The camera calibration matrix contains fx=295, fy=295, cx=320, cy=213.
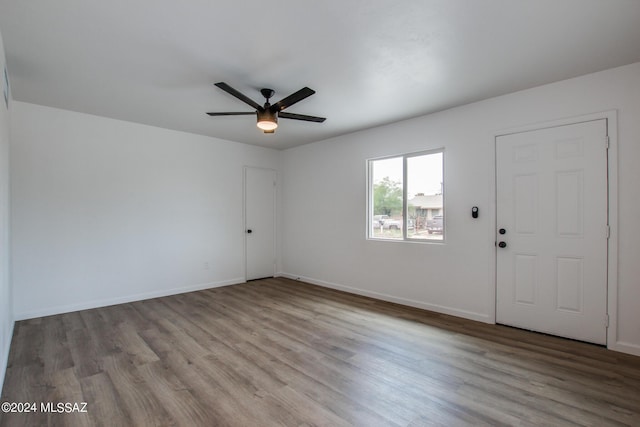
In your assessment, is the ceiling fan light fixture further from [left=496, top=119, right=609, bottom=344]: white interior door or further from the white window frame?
[left=496, top=119, right=609, bottom=344]: white interior door

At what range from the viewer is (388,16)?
6.84 feet

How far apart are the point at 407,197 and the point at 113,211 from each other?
435 cm

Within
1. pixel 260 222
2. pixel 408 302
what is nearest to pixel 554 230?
pixel 408 302

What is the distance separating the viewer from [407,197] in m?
4.40

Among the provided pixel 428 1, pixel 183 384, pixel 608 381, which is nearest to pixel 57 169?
pixel 183 384

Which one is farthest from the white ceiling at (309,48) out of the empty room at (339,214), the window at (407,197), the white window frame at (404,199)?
the window at (407,197)

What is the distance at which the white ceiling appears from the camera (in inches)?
80.2

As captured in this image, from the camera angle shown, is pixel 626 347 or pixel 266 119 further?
pixel 266 119

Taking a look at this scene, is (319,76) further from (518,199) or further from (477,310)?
(477,310)

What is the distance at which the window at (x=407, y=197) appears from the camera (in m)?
4.09

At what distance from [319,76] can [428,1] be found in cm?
126

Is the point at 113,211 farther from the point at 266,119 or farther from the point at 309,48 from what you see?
the point at 309,48

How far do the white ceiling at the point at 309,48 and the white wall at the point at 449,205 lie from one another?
27 cm

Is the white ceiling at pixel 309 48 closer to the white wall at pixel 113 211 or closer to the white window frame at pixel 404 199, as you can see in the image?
the white wall at pixel 113 211
